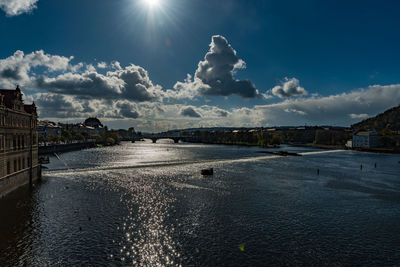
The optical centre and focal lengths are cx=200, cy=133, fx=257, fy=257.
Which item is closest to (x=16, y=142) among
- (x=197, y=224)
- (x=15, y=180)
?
(x=15, y=180)

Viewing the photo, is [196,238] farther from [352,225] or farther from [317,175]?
[317,175]

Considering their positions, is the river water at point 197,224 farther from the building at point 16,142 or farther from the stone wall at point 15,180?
the building at point 16,142

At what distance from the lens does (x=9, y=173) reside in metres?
57.9

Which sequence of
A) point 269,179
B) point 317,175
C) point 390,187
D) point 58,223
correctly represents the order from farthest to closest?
point 317,175 < point 269,179 < point 390,187 < point 58,223

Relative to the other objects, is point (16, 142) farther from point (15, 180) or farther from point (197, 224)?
point (197, 224)

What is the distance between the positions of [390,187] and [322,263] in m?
62.3

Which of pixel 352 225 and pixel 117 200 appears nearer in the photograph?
pixel 352 225

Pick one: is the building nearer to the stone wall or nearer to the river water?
the stone wall

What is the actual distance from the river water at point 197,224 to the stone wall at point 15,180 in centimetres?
193

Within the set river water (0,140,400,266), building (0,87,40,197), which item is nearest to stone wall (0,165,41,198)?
building (0,87,40,197)

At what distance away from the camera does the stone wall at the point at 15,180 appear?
178 ft

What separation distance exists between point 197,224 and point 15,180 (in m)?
46.3

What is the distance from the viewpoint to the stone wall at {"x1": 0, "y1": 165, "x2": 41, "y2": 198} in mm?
54300

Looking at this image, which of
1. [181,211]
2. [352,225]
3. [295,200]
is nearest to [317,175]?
[295,200]
